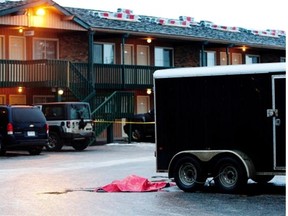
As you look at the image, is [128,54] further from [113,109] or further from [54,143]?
[54,143]

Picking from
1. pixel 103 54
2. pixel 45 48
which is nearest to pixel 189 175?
pixel 45 48

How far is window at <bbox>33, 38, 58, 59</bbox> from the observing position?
37.1 meters

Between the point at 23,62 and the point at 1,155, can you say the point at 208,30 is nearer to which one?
the point at 23,62

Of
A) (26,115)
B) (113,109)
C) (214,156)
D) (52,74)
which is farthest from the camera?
(113,109)

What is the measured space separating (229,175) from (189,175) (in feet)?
2.94

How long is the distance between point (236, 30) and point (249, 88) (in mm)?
34624

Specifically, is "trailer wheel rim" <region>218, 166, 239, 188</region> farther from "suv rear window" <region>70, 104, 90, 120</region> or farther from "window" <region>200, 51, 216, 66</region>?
"window" <region>200, 51, 216, 66</region>

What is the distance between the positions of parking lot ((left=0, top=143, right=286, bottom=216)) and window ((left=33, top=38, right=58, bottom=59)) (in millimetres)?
15902

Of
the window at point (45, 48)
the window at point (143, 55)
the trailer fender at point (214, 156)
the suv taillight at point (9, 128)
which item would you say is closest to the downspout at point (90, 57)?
the window at point (45, 48)

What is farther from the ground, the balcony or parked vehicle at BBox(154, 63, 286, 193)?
the balcony

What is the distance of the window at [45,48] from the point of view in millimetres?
37062

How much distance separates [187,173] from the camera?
1521cm

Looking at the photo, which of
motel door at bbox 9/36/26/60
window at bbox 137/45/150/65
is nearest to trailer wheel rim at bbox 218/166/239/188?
motel door at bbox 9/36/26/60

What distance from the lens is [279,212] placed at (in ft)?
39.4
